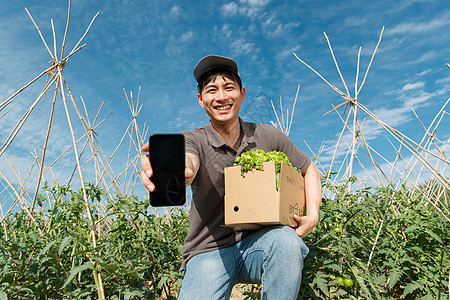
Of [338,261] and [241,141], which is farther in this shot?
[338,261]

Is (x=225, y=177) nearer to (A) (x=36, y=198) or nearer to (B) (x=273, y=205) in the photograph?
(B) (x=273, y=205)

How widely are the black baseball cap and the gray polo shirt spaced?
347 mm

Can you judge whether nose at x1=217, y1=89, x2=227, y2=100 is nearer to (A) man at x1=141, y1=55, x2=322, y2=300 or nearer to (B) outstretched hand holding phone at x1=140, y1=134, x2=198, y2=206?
→ (A) man at x1=141, y1=55, x2=322, y2=300

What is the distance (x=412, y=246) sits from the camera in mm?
2297

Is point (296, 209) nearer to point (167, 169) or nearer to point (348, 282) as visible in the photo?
point (348, 282)

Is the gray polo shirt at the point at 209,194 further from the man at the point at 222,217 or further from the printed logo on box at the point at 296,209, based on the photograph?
the printed logo on box at the point at 296,209

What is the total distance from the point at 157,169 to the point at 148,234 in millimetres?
1289

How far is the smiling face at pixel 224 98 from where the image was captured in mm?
1790

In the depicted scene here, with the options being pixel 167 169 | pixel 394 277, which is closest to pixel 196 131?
pixel 167 169

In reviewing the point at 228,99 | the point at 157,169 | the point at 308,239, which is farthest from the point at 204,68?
the point at 308,239

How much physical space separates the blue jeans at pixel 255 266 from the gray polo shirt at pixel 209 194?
0.06 m

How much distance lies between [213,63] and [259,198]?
817 mm

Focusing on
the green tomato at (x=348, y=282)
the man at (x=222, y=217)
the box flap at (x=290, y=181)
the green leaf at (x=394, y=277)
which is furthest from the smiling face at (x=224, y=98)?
the green leaf at (x=394, y=277)

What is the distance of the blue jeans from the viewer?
145 cm
